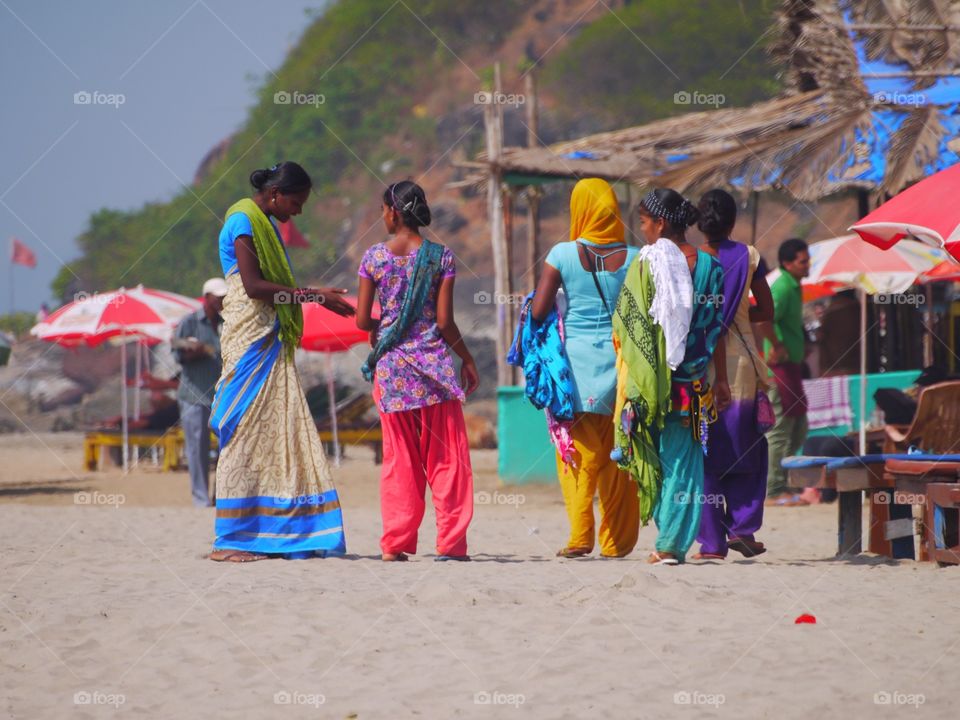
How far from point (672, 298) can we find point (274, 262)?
1.86m

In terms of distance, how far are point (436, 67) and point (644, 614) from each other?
165ft

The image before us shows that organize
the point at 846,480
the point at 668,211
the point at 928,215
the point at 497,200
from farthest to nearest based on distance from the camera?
the point at 497,200, the point at 846,480, the point at 928,215, the point at 668,211

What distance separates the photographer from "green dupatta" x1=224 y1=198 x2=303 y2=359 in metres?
6.33

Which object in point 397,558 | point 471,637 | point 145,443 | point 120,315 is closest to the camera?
point 471,637

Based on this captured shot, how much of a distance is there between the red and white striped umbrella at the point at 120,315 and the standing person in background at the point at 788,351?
7.12 meters

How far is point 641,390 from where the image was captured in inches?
242

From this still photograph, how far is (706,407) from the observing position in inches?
247

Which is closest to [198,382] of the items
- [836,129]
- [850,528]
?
[836,129]

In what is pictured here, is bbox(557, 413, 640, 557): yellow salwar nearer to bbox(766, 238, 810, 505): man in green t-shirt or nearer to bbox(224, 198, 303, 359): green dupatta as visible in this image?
bbox(224, 198, 303, 359): green dupatta

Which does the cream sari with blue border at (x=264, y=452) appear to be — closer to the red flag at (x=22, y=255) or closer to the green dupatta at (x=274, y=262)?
the green dupatta at (x=274, y=262)

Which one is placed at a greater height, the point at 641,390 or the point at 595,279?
the point at 595,279

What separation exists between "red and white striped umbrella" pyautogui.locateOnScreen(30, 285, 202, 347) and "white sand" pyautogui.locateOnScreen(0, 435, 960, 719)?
318 inches

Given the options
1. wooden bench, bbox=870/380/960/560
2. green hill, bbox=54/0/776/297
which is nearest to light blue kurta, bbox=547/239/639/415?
wooden bench, bbox=870/380/960/560

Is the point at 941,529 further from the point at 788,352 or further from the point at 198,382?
the point at 198,382
